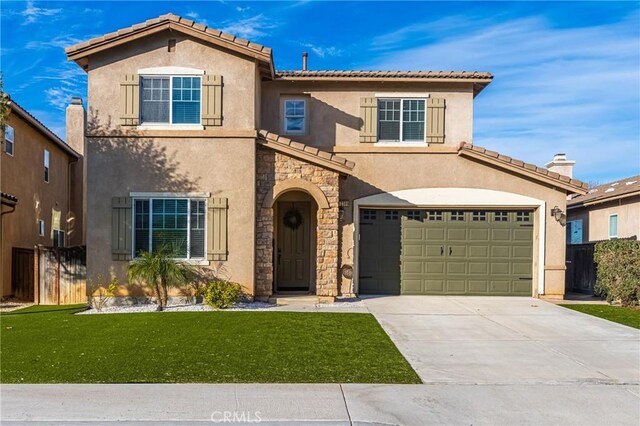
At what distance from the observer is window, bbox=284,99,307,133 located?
1471 centimetres

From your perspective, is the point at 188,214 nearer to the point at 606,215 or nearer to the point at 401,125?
the point at 401,125

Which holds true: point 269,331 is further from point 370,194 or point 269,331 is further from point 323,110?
point 323,110

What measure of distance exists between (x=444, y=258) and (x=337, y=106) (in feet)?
17.9

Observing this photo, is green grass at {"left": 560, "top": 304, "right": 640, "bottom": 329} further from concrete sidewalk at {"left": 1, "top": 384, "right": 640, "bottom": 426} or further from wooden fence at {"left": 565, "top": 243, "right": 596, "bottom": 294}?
concrete sidewalk at {"left": 1, "top": 384, "right": 640, "bottom": 426}

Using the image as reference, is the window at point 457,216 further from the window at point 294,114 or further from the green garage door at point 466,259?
the window at point 294,114

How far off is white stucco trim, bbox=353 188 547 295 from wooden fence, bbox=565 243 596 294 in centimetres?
256

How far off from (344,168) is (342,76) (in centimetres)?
326

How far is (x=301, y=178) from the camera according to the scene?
12.8m

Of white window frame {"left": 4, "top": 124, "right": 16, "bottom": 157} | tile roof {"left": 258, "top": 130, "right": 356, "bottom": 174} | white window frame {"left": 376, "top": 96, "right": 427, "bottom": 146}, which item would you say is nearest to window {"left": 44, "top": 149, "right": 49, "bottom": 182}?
white window frame {"left": 4, "top": 124, "right": 16, "bottom": 157}

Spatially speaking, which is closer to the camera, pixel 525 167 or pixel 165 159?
pixel 165 159

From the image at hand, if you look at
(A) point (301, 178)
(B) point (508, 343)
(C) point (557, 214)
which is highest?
(A) point (301, 178)

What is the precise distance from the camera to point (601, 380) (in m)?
6.52

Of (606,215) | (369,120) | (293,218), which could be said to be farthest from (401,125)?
(606,215)

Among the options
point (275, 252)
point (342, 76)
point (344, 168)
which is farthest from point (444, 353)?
point (342, 76)
